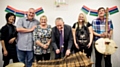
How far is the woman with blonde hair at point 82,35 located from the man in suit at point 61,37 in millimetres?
186

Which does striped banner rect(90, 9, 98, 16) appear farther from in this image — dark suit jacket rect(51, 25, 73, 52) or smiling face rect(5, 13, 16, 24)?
smiling face rect(5, 13, 16, 24)

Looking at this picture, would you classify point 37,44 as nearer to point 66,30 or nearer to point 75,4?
point 66,30

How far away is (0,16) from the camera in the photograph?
4121mm

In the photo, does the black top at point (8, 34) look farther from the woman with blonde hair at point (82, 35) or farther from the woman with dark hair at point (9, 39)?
the woman with blonde hair at point (82, 35)

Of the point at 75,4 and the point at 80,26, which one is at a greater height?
the point at 75,4

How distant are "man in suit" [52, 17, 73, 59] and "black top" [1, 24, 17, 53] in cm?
96

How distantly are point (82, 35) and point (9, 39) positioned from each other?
169cm

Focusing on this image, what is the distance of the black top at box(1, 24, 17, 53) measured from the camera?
3.71 metres

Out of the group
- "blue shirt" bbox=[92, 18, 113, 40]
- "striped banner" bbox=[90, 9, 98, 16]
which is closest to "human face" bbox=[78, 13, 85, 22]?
"blue shirt" bbox=[92, 18, 113, 40]

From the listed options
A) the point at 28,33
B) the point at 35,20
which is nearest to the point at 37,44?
the point at 28,33

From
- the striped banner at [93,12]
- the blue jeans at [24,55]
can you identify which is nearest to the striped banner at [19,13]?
the blue jeans at [24,55]

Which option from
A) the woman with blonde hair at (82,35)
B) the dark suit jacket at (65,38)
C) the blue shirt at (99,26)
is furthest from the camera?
the blue shirt at (99,26)

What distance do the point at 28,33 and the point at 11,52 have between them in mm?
589

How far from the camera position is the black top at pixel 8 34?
146 inches
